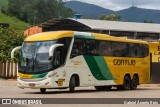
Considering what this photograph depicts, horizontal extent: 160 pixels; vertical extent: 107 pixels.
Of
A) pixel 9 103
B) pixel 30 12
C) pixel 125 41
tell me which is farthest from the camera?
pixel 30 12

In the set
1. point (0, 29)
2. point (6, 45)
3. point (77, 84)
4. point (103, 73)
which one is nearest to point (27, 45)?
point (77, 84)

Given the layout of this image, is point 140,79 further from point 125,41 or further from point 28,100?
point 28,100

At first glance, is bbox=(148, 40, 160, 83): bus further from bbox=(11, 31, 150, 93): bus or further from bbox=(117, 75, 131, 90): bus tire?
bbox=(117, 75, 131, 90): bus tire

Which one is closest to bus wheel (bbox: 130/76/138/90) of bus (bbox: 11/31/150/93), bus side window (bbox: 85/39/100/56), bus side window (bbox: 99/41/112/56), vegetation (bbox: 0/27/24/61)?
bus (bbox: 11/31/150/93)

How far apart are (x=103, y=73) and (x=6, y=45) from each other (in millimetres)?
17718

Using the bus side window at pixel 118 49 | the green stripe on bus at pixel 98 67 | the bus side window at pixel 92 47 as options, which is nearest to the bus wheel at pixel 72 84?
the green stripe on bus at pixel 98 67

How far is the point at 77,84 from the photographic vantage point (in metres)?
24.1

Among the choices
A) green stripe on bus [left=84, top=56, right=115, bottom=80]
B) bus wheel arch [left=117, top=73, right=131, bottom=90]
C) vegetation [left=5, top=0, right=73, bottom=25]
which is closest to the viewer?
green stripe on bus [left=84, top=56, right=115, bottom=80]

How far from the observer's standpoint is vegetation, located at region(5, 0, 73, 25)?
139m

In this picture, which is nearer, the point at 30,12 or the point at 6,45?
the point at 6,45

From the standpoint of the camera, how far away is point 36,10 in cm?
14825

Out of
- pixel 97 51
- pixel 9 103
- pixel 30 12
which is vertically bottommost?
pixel 9 103

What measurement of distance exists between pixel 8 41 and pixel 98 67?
61.1 feet

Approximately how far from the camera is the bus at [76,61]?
73.2ft
